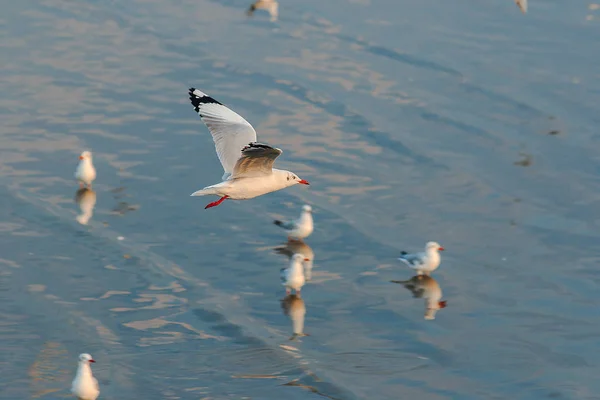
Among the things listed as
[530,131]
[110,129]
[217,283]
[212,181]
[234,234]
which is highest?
[530,131]

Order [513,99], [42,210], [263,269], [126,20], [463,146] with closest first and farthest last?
[263,269] → [42,210] → [463,146] → [513,99] → [126,20]

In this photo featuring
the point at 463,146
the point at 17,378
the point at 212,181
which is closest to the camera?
the point at 17,378

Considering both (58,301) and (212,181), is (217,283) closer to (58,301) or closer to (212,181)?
(58,301)

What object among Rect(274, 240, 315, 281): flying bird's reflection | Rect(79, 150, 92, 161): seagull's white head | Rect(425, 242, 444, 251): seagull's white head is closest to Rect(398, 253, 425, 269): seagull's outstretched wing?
Rect(425, 242, 444, 251): seagull's white head

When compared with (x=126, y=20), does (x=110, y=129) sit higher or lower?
lower

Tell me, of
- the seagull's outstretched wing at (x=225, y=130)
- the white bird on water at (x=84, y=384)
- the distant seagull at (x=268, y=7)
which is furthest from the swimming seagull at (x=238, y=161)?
the distant seagull at (x=268, y=7)

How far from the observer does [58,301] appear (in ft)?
54.8

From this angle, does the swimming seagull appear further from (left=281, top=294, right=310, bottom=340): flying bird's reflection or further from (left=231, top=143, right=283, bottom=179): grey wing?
(left=281, top=294, right=310, bottom=340): flying bird's reflection

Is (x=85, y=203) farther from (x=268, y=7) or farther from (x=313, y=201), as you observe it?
(x=268, y=7)

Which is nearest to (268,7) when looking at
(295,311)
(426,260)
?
(426,260)

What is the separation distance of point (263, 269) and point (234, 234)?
4.13 ft

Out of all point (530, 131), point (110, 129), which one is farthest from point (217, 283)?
point (530, 131)

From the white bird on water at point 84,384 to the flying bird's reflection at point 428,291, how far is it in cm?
500

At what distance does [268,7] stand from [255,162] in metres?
16.4
